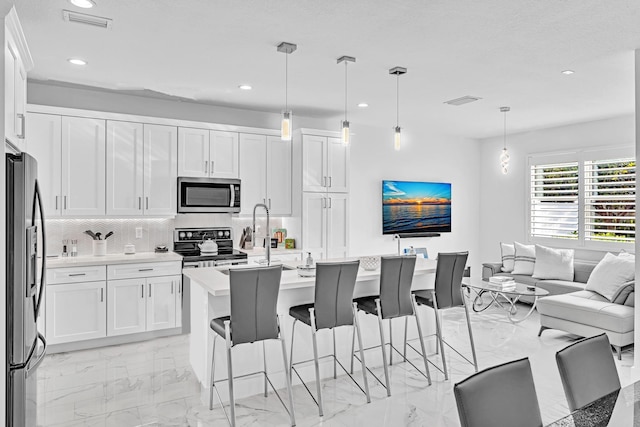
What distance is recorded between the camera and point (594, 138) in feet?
20.8

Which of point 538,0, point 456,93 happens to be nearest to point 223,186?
point 456,93

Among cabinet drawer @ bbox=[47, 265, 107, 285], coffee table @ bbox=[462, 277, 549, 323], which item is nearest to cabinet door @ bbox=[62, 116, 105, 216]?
cabinet drawer @ bbox=[47, 265, 107, 285]

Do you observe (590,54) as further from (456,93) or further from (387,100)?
(387,100)

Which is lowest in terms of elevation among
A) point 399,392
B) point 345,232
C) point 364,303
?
point 399,392

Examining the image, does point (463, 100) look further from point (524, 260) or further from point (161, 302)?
point (161, 302)

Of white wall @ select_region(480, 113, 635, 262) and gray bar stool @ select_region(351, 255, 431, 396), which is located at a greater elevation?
white wall @ select_region(480, 113, 635, 262)

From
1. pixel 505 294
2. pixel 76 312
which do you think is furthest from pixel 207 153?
pixel 505 294

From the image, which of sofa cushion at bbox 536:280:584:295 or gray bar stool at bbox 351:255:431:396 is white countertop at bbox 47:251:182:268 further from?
sofa cushion at bbox 536:280:584:295

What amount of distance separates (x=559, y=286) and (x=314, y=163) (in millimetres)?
3500

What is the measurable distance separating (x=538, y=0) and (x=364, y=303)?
2396 millimetres

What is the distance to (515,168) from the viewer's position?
7406mm

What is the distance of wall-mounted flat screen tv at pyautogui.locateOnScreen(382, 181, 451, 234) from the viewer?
694cm

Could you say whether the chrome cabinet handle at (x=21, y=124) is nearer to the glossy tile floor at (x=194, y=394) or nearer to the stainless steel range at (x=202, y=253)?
the glossy tile floor at (x=194, y=394)

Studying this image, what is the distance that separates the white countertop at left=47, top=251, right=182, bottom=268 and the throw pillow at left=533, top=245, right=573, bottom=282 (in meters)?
4.76
